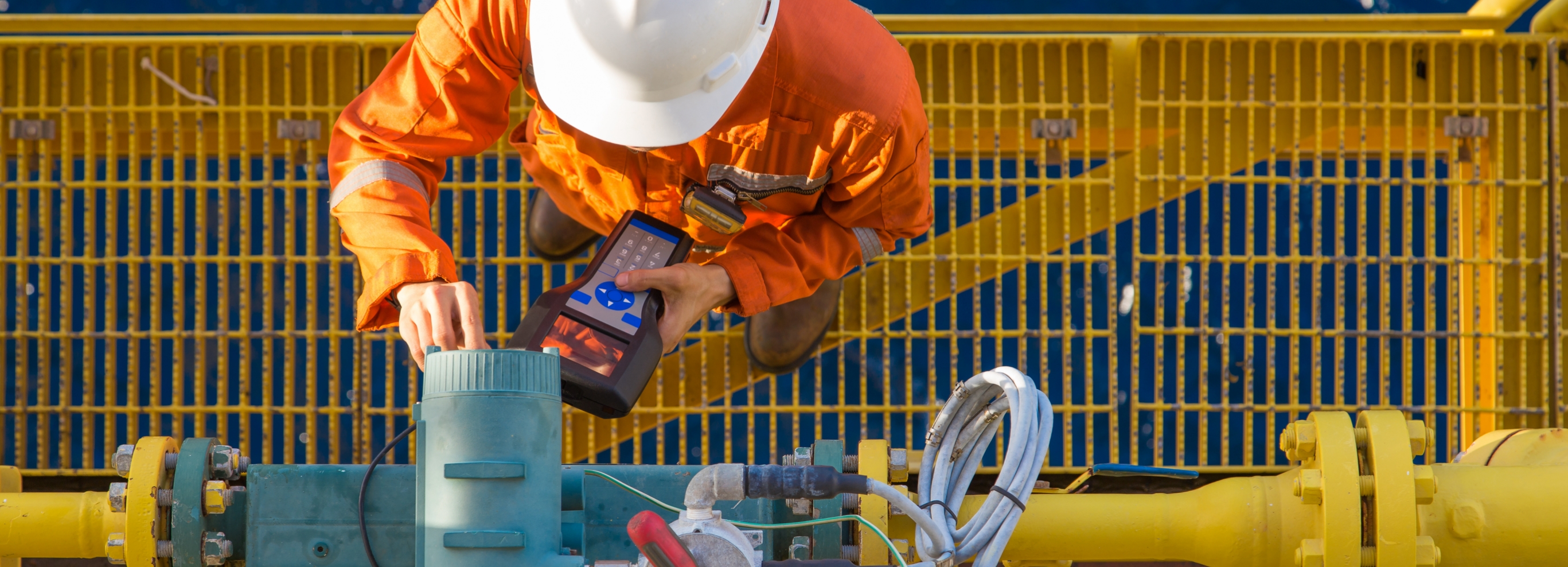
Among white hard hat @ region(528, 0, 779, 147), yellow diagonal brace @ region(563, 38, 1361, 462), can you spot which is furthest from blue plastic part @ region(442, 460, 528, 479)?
yellow diagonal brace @ region(563, 38, 1361, 462)

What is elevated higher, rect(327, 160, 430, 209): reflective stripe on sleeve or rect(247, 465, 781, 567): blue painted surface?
rect(327, 160, 430, 209): reflective stripe on sleeve

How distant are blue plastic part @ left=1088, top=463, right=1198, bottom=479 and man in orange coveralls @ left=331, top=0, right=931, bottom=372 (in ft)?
1.73

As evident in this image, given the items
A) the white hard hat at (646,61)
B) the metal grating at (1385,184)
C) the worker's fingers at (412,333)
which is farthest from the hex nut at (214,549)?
the metal grating at (1385,184)

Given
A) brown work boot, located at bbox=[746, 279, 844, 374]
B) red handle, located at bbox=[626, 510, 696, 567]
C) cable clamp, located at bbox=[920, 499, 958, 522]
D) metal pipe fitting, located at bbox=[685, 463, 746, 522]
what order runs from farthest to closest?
brown work boot, located at bbox=[746, 279, 844, 374] < cable clamp, located at bbox=[920, 499, 958, 522] < metal pipe fitting, located at bbox=[685, 463, 746, 522] < red handle, located at bbox=[626, 510, 696, 567]

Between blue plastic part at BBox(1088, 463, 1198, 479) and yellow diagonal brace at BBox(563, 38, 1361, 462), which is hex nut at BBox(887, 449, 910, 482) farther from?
yellow diagonal brace at BBox(563, 38, 1361, 462)

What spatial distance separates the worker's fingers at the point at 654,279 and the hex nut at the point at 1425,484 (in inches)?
41.2

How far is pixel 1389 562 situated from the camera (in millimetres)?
1548

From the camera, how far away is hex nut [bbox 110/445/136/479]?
163cm

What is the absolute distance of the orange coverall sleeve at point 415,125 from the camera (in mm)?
1793

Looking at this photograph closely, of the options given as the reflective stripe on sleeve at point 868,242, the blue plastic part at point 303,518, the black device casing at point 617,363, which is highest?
the reflective stripe on sleeve at point 868,242

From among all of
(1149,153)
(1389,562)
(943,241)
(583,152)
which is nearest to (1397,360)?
(1149,153)

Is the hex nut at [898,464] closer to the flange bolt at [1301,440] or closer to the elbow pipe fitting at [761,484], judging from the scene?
the elbow pipe fitting at [761,484]

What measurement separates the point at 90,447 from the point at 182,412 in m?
0.21

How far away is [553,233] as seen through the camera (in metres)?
2.68
